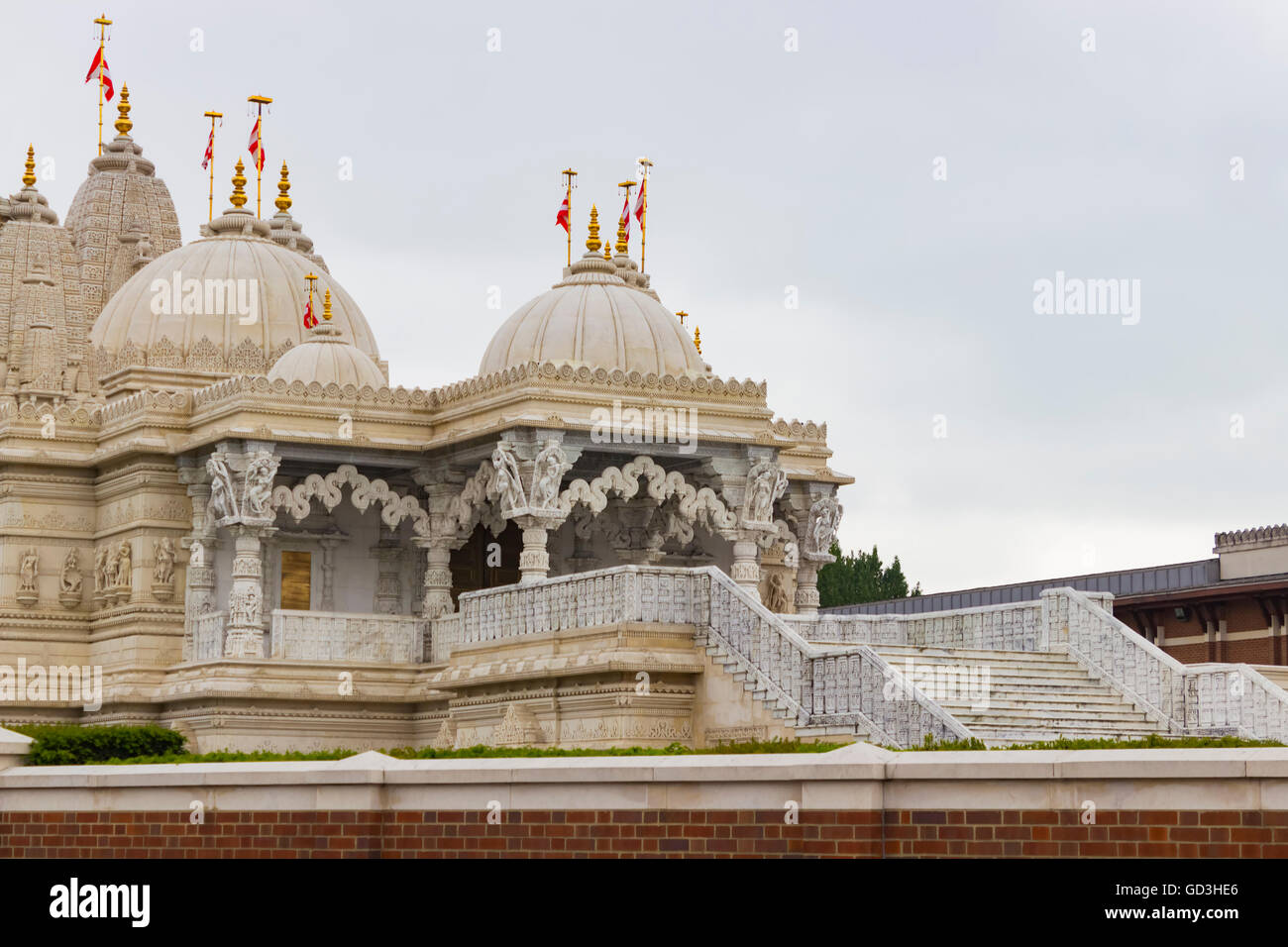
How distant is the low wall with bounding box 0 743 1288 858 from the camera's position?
13.9m

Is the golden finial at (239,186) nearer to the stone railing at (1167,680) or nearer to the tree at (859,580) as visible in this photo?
the stone railing at (1167,680)

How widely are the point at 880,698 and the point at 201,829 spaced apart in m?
9.56

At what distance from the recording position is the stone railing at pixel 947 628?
3088cm

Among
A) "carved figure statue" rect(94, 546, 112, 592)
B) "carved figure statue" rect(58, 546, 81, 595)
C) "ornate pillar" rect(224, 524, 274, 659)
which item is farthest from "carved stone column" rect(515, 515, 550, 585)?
"carved figure statue" rect(58, 546, 81, 595)

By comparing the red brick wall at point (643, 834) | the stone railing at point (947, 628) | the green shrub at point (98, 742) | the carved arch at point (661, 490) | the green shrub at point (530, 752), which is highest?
the carved arch at point (661, 490)

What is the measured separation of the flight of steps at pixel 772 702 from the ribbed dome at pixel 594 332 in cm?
717

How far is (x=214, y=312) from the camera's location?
133 feet

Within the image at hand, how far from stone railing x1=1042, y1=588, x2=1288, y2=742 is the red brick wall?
12.9 m

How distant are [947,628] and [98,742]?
11.3m

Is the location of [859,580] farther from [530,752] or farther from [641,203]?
[530,752]

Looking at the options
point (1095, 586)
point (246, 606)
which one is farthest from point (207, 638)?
point (1095, 586)

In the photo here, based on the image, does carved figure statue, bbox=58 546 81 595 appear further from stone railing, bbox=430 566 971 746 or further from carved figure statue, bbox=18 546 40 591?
stone railing, bbox=430 566 971 746

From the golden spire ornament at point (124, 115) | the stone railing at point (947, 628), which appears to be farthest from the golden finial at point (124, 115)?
→ the stone railing at point (947, 628)
